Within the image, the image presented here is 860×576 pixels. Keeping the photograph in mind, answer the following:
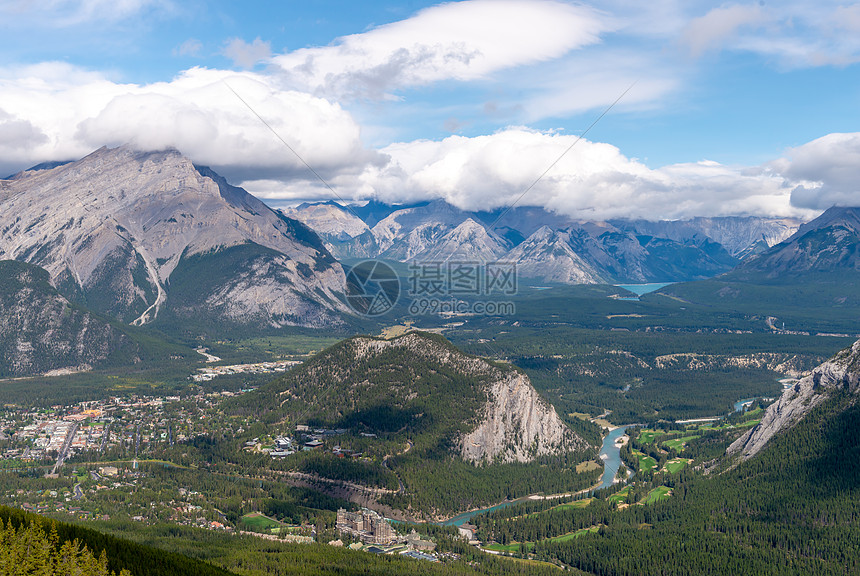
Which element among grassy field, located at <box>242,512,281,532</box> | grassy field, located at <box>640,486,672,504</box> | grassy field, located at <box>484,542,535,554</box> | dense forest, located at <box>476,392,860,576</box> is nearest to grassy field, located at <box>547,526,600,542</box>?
dense forest, located at <box>476,392,860,576</box>

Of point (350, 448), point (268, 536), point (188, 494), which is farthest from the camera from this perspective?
point (350, 448)

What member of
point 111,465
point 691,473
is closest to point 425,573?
point 691,473

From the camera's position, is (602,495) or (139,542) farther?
(602,495)

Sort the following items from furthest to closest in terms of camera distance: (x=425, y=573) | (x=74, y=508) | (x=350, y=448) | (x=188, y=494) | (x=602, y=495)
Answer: (x=350, y=448) → (x=602, y=495) → (x=188, y=494) → (x=74, y=508) → (x=425, y=573)

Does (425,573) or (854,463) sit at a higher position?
(854,463)

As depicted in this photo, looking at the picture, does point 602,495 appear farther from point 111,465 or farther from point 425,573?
point 111,465
